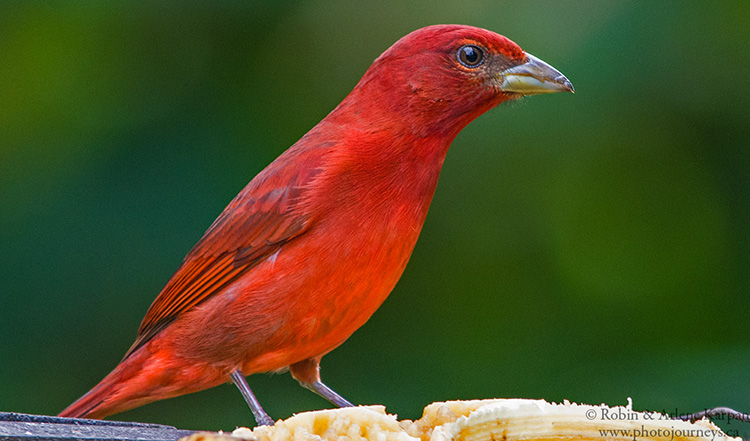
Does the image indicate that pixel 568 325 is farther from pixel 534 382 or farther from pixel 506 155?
Result: pixel 506 155

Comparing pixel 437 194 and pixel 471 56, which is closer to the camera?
pixel 471 56

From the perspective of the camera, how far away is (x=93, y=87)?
3932 millimetres

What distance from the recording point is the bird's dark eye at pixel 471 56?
2877 millimetres

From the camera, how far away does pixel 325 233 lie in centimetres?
266

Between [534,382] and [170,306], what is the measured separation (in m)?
1.46

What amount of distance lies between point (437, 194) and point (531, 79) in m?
1.11

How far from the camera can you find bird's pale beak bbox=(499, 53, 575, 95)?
2.83 metres

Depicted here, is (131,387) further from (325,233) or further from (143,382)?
(325,233)

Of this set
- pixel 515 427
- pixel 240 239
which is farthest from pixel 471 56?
pixel 515 427

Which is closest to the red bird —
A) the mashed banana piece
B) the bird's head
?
the bird's head

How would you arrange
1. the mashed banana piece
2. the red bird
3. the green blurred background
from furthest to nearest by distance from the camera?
the green blurred background, the red bird, the mashed banana piece

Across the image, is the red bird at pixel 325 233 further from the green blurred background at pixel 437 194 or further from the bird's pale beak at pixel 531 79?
the green blurred background at pixel 437 194

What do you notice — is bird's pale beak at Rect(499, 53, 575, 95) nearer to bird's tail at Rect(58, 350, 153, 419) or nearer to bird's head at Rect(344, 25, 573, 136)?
bird's head at Rect(344, 25, 573, 136)

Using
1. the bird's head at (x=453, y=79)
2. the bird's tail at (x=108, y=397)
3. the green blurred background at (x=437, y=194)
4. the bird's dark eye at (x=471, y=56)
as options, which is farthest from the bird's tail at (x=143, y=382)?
the bird's dark eye at (x=471, y=56)
